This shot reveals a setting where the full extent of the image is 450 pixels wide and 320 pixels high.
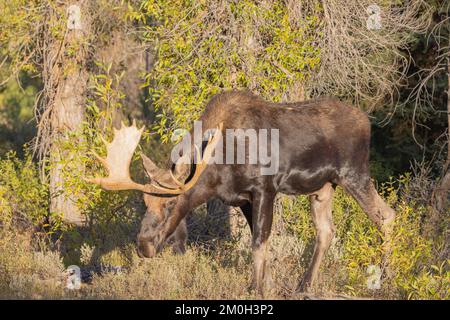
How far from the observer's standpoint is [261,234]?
31.6ft

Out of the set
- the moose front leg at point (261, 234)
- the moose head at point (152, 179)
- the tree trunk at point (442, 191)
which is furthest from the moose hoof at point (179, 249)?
the tree trunk at point (442, 191)

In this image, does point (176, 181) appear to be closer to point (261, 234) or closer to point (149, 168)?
point (149, 168)

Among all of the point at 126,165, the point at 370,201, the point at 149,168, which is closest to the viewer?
the point at 126,165

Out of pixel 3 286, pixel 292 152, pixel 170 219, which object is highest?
pixel 292 152

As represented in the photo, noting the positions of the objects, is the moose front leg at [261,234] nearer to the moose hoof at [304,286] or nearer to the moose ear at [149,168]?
the moose hoof at [304,286]

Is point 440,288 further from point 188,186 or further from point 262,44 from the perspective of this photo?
point 262,44

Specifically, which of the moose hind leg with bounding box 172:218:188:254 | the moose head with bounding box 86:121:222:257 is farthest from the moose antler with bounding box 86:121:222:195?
the moose hind leg with bounding box 172:218:188:254

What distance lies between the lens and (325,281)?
33.3 feet

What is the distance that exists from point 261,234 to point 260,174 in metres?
0.68

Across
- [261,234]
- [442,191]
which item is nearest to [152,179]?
[261,234]

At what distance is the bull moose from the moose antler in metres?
0.01

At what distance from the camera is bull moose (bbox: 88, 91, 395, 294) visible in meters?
9.32

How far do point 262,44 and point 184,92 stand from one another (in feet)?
4.43

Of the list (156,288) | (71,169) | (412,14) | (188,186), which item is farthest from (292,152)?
(412,14)
